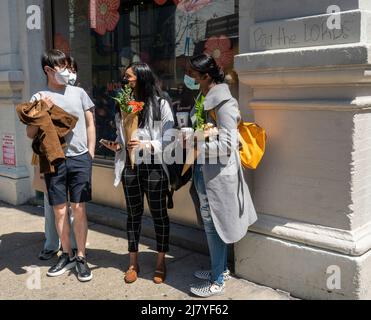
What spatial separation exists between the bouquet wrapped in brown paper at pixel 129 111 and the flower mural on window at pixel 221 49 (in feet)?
3.86

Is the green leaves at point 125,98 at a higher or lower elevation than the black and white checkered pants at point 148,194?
higher

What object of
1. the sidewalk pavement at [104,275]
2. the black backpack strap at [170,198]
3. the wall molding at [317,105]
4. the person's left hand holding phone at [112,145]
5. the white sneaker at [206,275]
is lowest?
the sidewalk pavement at [104,275]

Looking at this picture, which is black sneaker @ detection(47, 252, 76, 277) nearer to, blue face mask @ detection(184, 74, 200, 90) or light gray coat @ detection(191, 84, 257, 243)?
light gray coat @ detection(191, 84, 257, 243)

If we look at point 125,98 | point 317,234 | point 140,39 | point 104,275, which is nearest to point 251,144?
point 317,234

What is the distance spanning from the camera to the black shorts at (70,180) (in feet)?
11.8

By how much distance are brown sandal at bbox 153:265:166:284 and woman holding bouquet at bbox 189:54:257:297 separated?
0.37 meters

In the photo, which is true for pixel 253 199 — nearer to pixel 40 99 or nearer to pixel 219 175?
pixel 219 175

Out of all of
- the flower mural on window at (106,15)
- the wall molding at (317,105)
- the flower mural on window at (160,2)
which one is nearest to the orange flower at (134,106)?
the wall molding at (317,105)

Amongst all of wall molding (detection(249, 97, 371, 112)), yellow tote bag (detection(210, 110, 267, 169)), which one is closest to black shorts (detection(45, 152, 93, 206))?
yellow tote bag (detection(210, 110, 267, 169))

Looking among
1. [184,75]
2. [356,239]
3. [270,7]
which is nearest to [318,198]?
[356,239]

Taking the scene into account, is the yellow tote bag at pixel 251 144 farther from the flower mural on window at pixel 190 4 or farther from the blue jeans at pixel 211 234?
the flower mural on window at pixel 190 4

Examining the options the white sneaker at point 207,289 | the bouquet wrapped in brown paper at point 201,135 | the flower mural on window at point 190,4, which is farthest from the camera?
the flower mural on window at point 190,4
